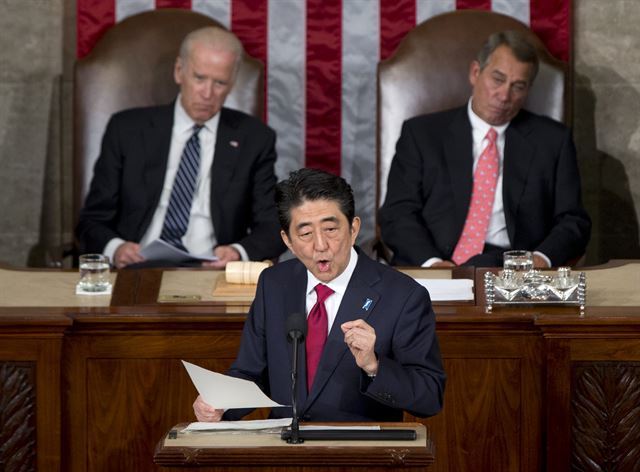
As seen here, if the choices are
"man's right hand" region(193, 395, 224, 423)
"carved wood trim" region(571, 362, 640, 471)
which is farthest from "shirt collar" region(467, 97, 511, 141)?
"man's right hand" region(193, 395, 224, 423)

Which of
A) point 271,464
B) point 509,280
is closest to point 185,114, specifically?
point 509,280

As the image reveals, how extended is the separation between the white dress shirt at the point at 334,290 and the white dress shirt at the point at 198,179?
2.34m

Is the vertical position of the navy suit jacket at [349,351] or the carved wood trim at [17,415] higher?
the navy suit jacket at [349,351]

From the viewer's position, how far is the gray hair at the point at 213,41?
564 cm

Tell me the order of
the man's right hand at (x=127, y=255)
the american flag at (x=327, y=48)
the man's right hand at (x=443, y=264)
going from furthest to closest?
the american flag at (x=327, y=48) < the man's right hand at (x=127, y=255) < the man's right hand at (x=443, y=264)

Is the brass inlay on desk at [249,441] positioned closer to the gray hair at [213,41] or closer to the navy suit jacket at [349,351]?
the navy suit jacket at [349,351]

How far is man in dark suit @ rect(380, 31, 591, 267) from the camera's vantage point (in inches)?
221

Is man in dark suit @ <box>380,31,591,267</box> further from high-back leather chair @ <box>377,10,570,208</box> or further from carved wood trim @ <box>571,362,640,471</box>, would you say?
carved wood trim @ <box>571,362,640,471</box>

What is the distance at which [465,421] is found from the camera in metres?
4.11

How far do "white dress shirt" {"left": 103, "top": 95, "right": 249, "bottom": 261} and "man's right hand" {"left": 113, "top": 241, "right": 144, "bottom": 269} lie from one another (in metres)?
0.42

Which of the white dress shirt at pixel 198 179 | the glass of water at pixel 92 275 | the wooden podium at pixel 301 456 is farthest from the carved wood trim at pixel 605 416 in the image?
the white dress shirt at pixel 198 179

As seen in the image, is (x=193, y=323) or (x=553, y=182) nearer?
(x=193, y=323)

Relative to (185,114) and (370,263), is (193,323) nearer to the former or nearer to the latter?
(370,263)

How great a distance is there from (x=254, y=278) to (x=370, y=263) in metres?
1.03
